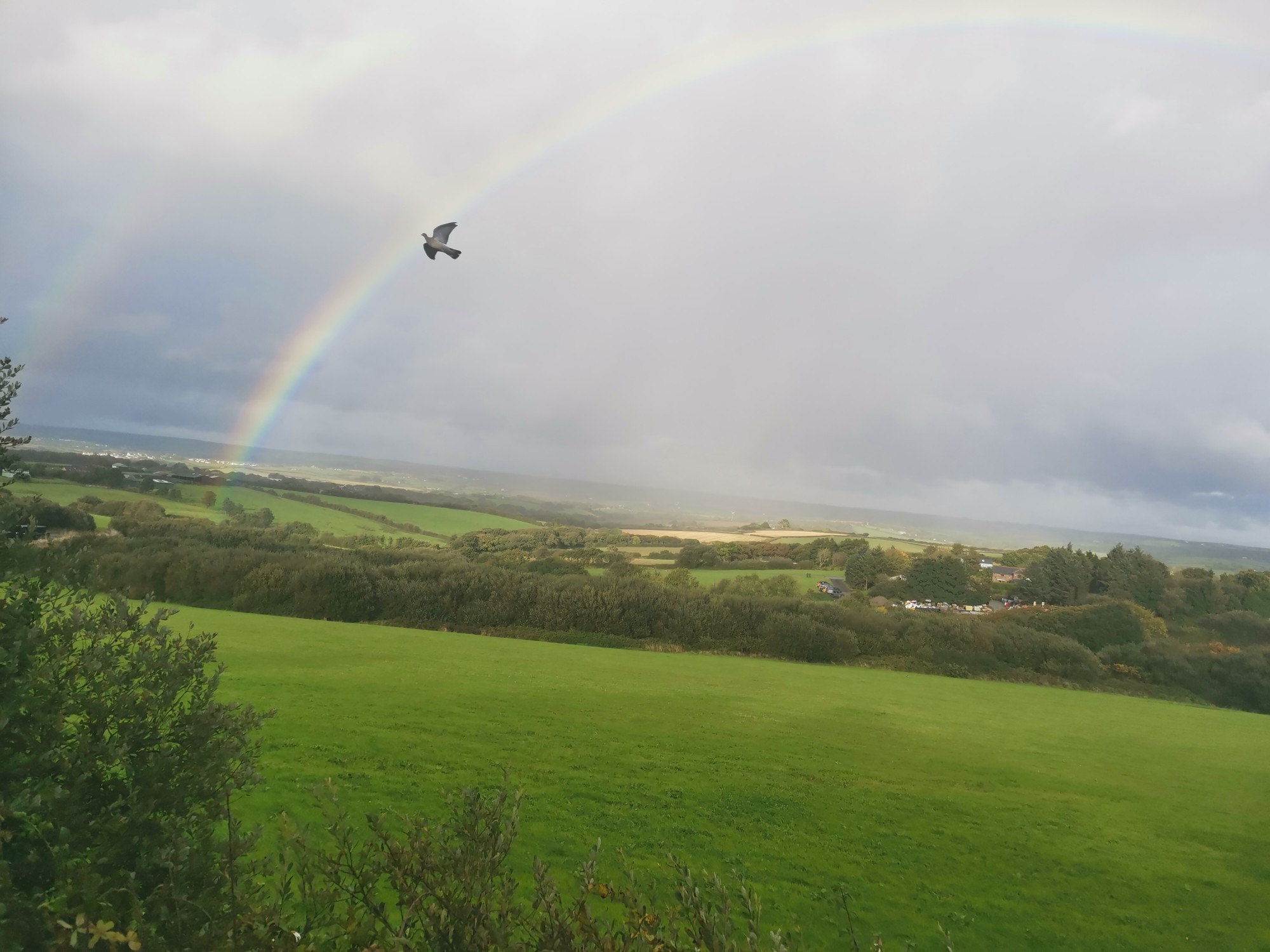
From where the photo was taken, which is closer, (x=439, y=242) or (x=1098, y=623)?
(x=439, y=242)

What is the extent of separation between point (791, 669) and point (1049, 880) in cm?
1539

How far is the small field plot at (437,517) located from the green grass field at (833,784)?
33.4 m

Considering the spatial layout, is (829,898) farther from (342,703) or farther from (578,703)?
(342,703)

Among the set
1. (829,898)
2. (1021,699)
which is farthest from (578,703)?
(1021,699)

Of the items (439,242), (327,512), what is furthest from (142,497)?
(439,242)

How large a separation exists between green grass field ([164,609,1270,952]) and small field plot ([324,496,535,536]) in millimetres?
33386

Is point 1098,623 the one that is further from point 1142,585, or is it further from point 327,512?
point 327,512

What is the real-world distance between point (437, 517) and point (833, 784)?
153 feet

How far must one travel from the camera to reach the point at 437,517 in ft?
175

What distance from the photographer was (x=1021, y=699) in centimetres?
2133

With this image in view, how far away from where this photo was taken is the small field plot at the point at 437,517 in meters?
51.8

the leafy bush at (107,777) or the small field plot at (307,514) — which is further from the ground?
the leafy bush at (107,777)

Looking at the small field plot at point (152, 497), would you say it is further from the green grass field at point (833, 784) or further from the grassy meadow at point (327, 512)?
the green grass field at point (833, 784)

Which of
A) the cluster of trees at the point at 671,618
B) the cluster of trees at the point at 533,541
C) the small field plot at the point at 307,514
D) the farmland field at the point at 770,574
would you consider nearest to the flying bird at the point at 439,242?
the cluster of trees at the point at 671,618
